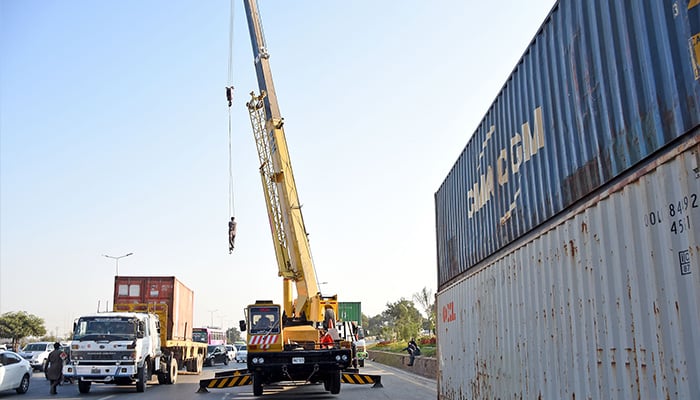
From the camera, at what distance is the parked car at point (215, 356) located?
39531 mm

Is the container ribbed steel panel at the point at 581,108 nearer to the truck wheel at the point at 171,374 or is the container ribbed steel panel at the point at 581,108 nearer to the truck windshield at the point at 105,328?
the truck windshield at the point at 105,328

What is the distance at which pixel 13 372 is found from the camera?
18.0 meters

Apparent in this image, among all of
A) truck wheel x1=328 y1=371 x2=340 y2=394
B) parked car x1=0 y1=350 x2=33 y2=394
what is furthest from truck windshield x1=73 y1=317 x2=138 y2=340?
truck wheel x1=328 y1=371 x2=340 y2=394

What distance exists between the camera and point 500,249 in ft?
26.4

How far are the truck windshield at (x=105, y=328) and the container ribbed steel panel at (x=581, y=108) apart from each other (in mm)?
12769

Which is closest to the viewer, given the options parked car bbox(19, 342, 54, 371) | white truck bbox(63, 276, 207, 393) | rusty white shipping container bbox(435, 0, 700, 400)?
rusty white shipping container bbox(435, 0, 700, 400)

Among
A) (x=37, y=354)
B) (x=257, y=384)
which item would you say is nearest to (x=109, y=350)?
(x=257, y=384)

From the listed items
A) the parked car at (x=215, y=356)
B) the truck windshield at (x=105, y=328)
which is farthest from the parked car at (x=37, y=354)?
the truck windshield at (x=105, y=328)

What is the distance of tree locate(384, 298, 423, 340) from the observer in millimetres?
45438

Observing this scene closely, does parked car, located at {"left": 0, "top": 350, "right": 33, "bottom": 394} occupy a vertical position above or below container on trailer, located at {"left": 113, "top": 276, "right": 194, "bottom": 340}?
below

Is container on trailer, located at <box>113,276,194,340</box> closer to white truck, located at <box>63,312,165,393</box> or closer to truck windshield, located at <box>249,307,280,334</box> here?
white truck, located at <box>63,312,165,393</box>

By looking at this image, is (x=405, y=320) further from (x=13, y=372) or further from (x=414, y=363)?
(x=13, y=372)

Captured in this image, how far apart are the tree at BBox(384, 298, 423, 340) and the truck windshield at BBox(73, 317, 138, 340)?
28163 mm

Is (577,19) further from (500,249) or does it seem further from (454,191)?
(454,191)
